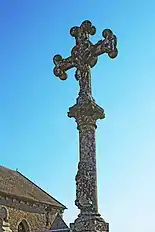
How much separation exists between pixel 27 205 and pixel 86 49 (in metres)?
20.4

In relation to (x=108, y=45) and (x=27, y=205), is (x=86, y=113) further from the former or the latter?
→ (x=27, y=205)

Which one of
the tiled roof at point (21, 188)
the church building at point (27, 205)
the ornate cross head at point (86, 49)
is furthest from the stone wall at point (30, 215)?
the ornate cross head at point (86, 49)

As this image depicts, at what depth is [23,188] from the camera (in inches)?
1121

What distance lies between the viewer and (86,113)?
705cm

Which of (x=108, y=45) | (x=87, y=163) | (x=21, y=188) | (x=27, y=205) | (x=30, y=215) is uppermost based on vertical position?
(x=21, y=188)

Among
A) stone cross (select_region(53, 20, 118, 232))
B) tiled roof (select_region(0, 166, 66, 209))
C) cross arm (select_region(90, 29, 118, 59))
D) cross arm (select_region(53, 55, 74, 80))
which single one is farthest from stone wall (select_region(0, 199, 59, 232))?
cross arm (select_region(90, 29, 118, 59))

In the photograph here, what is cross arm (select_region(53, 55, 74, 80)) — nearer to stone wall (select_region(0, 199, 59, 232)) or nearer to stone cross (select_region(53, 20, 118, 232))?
stone cross (select_region(53, 20, 118, 232))

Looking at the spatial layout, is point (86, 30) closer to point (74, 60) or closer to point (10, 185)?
point (74, 60)

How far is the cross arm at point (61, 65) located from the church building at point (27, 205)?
16227 mm

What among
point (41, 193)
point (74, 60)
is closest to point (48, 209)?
point (41, 193)

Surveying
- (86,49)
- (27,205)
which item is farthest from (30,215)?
(86,49)

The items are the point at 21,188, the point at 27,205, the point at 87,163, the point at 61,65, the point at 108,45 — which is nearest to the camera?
the point at 87,163

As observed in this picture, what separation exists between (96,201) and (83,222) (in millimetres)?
437

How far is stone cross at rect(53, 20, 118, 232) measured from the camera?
6.46m
